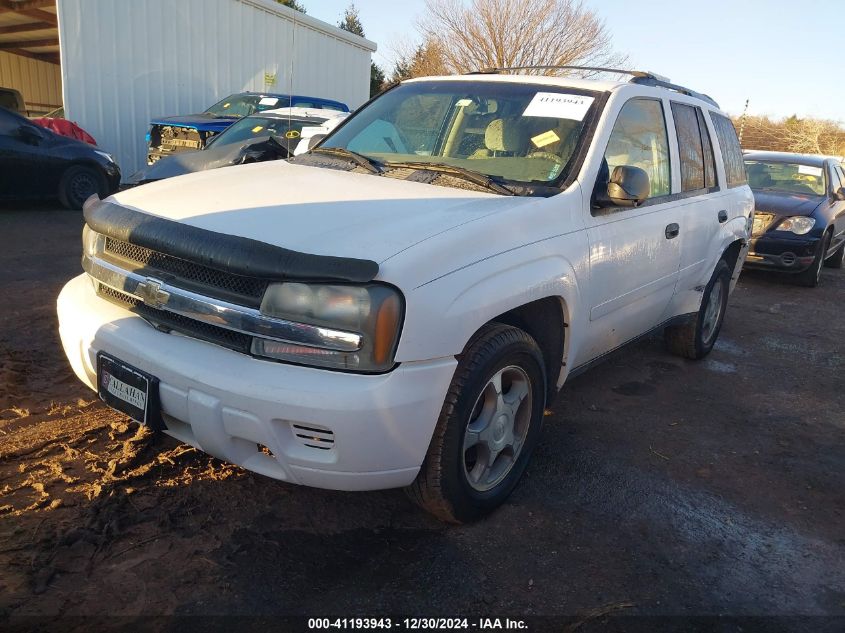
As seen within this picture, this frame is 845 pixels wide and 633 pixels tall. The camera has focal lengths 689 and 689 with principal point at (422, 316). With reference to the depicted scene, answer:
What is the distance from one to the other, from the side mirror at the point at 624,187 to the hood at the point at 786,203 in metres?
6.40

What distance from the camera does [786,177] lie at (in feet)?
→ 32.1

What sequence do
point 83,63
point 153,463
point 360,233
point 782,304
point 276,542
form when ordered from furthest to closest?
point 83,63, point 782,304, point 153,463, point 276,542, point 360,233

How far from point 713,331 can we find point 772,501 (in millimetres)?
2377

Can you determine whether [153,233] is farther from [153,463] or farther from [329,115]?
[329,115]

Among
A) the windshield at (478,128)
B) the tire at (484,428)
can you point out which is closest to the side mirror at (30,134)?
the windshield at (478,128)

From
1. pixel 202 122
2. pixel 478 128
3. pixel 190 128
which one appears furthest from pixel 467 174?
pixel 202 122

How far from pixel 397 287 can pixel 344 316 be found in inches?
7.6

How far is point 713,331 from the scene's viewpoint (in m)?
Answer: 5.42

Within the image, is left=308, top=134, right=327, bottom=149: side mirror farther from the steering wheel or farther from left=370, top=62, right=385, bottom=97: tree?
left=370, top=62, right=385, bottom=97: tree

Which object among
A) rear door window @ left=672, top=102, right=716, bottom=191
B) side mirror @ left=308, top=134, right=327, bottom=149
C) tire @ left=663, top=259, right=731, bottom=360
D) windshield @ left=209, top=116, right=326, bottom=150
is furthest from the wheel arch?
windshield @ left=209, top=116, right=326, bottom=150

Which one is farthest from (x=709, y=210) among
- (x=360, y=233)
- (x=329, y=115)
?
(x=329, y=115)

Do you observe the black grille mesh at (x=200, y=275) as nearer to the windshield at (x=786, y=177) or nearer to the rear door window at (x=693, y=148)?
the rear door window at (x=693, y=148)

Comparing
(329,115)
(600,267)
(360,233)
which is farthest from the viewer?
(329,115)

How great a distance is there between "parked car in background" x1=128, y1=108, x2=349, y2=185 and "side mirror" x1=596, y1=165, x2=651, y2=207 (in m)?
2.13
